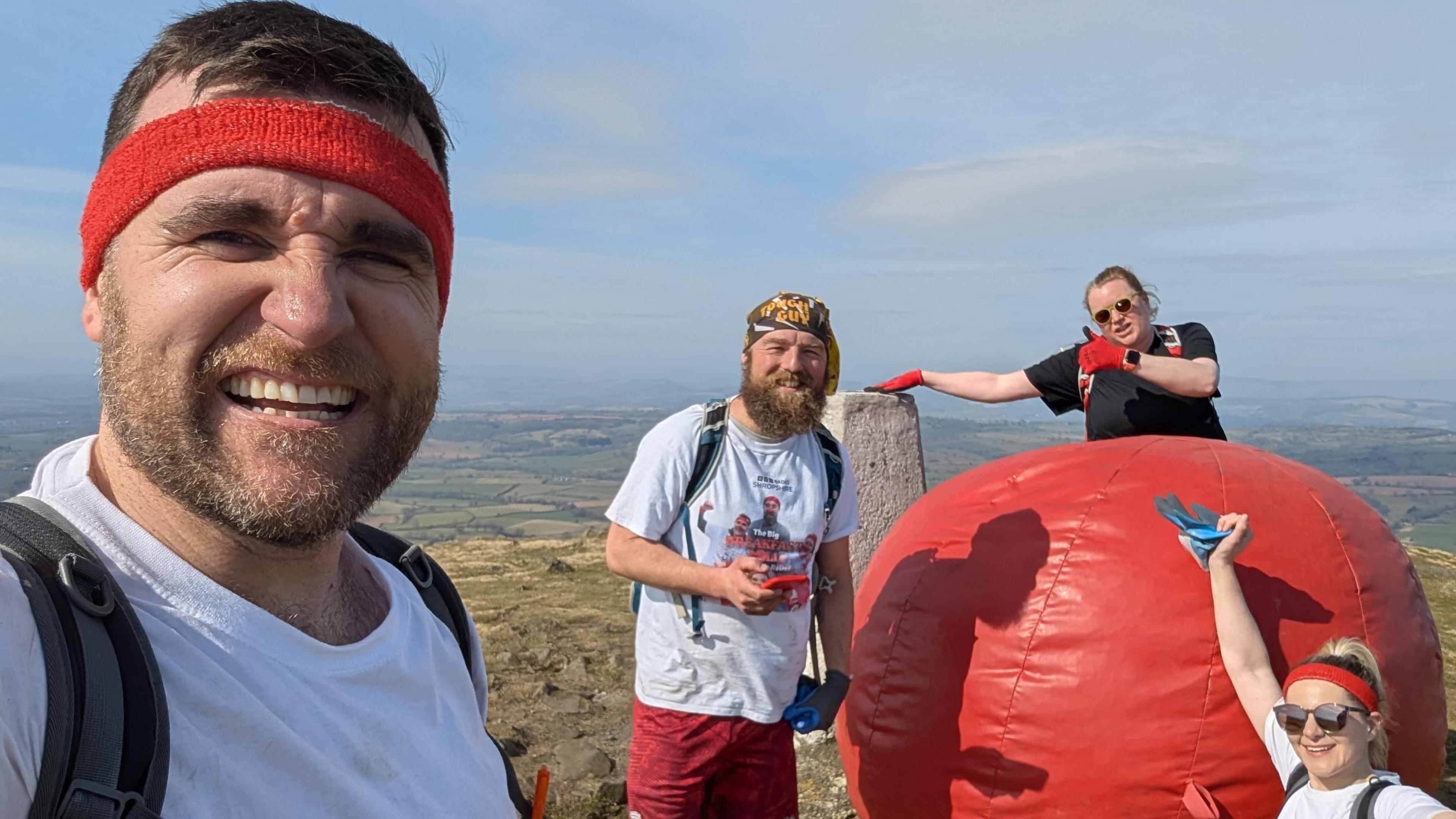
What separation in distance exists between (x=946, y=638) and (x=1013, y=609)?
268 millimetres

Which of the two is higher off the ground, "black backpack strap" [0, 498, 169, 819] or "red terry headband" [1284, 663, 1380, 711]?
"black backpack strap" [0, 498, 169, 819]

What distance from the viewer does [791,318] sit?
3818 mm

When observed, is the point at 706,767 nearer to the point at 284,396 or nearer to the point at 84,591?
the point at 284,396

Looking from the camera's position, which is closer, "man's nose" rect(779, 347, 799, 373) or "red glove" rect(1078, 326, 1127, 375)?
"man's nose" rect(779, 347, 799, 373)

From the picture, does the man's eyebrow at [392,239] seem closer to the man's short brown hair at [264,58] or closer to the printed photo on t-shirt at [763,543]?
the man's short brown hair at [264,58]

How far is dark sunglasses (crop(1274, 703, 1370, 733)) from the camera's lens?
2896 millimetres

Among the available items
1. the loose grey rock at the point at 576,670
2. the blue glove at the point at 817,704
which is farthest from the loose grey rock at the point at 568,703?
the blue glove at the point at 817,704

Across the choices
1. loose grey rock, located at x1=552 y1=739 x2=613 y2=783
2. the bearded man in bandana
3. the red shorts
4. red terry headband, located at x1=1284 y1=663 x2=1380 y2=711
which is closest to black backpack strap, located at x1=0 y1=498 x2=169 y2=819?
the bearded man in bandana

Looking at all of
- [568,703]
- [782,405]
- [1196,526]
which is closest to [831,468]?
[782,405]

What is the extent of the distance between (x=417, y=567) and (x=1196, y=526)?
2491 millimetres

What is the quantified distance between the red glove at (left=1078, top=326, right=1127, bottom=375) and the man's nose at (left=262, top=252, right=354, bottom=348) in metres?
3.87

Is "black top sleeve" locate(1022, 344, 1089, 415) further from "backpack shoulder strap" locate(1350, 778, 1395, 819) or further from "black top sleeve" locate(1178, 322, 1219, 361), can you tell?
"backpack shoulder strap" locate(1350, 778, 1395, 819)

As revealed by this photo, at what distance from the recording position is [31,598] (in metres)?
1.01

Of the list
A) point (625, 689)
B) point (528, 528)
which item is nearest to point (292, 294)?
point (625, 689)
